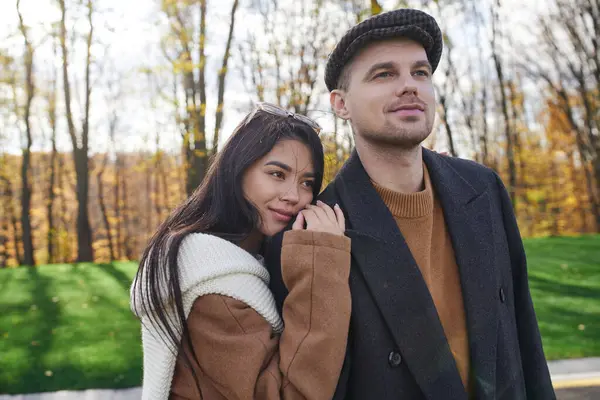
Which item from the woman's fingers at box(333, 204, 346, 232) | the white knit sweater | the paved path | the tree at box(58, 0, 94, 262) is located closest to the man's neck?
the woman's fingers at box(333, 204, 346, 232)

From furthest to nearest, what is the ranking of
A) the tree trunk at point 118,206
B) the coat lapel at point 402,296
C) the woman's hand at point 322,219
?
the tree trunk at point 118,206, the woman's hand at point 322,219, the coat lapel at point 402,296

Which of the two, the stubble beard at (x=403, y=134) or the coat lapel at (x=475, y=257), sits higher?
the stubble beard at (x=403, y=134)

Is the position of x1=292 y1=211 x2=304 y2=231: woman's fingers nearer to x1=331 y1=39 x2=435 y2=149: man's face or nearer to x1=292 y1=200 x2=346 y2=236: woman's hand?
x1=292 y1=200 x2=346 y2=236: woman's hand

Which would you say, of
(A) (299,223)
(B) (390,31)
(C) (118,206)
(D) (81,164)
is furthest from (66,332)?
(C) (118,206)

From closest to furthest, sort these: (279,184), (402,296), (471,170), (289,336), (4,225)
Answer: (289,336) < (402,296) < (279,184) < (471,170) < (4,225)

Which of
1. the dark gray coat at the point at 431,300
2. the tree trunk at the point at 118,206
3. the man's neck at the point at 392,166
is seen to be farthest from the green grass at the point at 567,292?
the tree trunk at the point at 118,206

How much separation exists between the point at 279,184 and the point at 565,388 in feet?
11.6

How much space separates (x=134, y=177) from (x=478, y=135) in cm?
2563

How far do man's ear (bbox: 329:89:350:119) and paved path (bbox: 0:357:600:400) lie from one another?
11.2 ft

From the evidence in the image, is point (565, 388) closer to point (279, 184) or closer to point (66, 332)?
point (279, 184)

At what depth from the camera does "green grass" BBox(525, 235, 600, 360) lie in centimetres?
602

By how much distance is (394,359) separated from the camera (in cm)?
199

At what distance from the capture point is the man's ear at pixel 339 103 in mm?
2450

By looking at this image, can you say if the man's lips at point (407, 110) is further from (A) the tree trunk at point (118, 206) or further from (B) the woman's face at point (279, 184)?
(A) the tree trunk at point (118, 206)
